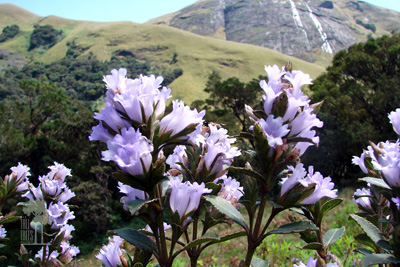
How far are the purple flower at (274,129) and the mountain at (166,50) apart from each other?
5834 cm

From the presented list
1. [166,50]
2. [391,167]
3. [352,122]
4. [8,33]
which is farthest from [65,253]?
[8,33]

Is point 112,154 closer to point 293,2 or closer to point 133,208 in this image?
point 133,208

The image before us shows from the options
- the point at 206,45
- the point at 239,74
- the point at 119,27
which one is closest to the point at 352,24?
the point at 206,45

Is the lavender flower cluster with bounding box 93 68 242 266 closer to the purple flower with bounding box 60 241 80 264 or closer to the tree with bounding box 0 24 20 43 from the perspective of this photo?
the purple flower with bounding box 60 241 80 264

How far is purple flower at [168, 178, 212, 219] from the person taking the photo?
3.36 feet

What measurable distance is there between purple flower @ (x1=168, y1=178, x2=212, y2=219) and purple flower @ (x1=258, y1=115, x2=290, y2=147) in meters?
0.28

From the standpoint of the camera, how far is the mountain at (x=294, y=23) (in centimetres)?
12088

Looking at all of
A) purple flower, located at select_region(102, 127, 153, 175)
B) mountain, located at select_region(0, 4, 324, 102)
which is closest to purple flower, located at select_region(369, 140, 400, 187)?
purple flower, located at select_region(102, 127, 153, 175)

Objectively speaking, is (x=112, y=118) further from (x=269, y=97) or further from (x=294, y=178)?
(x=294, y=178)

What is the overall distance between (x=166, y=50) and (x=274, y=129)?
92.7 m

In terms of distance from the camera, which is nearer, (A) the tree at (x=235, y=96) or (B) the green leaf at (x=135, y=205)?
(B) the green leaf at (x=135, y=205)

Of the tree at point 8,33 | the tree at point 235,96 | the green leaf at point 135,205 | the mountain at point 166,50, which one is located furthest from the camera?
the tree at point 8,33

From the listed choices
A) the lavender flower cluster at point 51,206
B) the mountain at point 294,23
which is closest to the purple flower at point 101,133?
the lavender flower cluster at point 51,206

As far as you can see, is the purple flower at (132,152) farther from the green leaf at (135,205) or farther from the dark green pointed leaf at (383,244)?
the dark green pointed leaf at (383,244)
